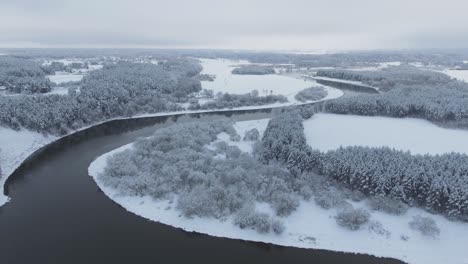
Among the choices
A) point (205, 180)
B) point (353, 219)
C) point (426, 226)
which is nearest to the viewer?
point (426, 226)

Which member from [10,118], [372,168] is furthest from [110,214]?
[10,118]

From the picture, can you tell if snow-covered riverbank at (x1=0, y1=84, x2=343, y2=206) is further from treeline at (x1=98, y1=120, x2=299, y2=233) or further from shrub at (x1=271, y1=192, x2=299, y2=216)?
shrub at (x1=271, y1=192, x2=299, y2=216)

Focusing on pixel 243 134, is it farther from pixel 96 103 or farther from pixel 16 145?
pixel 16 145

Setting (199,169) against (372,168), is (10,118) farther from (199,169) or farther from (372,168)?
(372,168)

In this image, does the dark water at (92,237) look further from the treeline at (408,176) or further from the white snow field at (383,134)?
the white snow field at (383,134)

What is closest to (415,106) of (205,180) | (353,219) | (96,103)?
(353,219)

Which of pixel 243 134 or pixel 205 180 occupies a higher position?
pixel 243 134
